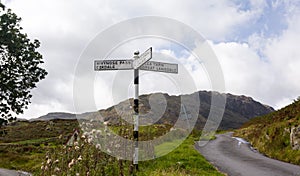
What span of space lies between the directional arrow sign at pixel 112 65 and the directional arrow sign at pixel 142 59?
0.66 ft

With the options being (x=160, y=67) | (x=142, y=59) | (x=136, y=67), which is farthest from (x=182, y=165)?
(x=142, y=59)

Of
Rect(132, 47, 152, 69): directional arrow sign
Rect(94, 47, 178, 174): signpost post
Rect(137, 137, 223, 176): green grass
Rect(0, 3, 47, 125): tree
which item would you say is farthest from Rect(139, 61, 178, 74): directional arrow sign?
Rect(0, 3, 47, 125): tree

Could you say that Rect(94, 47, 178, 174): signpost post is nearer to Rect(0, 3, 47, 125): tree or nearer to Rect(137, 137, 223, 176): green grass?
Rect(137, 137, 223, 176): green grass

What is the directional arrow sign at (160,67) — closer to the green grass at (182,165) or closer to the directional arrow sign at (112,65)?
the directional arrow sign at (112,65)

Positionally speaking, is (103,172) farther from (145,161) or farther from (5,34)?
(5,34)

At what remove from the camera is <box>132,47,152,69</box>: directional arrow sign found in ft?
31.2

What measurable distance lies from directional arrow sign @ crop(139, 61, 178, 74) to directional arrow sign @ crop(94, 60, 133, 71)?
0.45 meters

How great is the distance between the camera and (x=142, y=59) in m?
10.0

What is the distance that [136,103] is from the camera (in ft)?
34.3

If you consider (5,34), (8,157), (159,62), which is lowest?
(8,157)

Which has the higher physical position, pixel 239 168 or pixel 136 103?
pixel 136 103

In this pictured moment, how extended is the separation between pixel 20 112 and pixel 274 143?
54.5ft

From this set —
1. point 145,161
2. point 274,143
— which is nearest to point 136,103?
point 145,161

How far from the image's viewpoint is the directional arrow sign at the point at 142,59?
951cm
